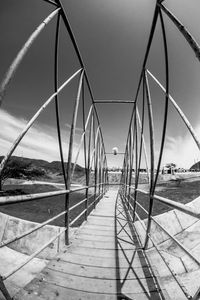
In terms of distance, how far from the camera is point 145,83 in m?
3.54

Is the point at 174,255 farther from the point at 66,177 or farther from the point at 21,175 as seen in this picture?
the point at 21,175

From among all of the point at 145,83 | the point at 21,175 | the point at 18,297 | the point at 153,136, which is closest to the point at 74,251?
the point at 18,297

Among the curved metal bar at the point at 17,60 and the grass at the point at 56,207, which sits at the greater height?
the curved metal bar at the point at 17,60

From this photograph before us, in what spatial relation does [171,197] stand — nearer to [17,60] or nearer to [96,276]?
[96,276]

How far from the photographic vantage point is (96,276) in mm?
1883

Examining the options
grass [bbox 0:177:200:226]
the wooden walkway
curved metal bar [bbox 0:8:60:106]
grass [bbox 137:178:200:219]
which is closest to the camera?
curved metal bar [bbox 0:8:60:106]

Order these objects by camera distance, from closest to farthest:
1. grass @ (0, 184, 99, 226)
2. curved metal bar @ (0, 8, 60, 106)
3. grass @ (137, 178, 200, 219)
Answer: curved metal bar @ (0, 8, 60, 106) → grass @ (137, 178, 200, 219) → grass @ (0, 184, 99, 226)

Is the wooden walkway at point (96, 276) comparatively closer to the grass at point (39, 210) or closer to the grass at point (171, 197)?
the grass at point (171, 197)

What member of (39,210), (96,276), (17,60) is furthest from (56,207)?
(17,60)

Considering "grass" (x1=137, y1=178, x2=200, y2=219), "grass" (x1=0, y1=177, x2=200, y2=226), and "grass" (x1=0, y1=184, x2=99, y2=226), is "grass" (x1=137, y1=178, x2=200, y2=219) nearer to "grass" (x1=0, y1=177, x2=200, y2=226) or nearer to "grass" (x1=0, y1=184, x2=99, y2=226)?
→ "grass" (x1=0, y1=177, x2=200, y2=226)

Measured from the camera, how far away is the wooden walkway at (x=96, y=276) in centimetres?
154

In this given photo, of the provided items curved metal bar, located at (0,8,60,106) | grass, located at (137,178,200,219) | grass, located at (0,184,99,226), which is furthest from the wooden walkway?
grass, located at (0,184,99,226)

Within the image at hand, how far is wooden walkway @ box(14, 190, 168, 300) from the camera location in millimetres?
1541

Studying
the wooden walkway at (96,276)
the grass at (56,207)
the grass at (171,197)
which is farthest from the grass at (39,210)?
the wooden walkway at (96,276)
